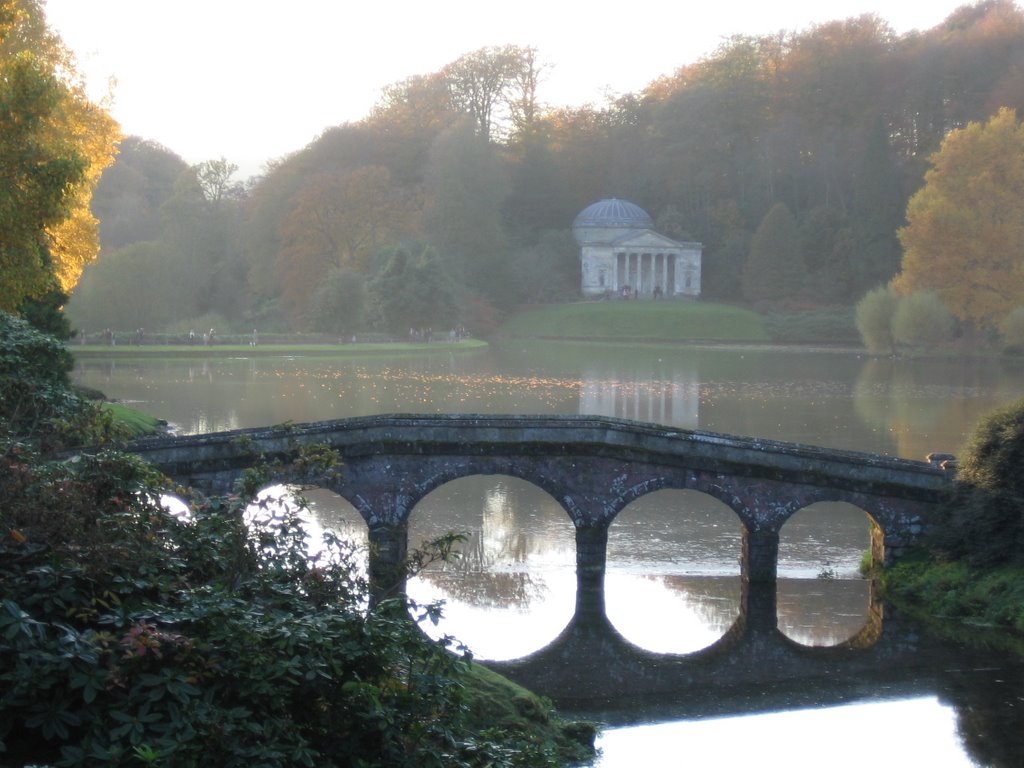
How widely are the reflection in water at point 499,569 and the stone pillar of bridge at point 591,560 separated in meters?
0.28

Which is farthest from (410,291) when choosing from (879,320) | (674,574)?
(674,574)

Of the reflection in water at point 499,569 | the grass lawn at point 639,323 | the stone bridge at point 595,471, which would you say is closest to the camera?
the reflection in water at point 499,569

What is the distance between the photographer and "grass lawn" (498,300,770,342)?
84.7 metres

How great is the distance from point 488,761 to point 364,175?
Answer: 77794mm

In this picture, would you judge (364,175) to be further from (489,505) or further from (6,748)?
(6,748)

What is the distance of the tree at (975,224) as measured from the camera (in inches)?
2544

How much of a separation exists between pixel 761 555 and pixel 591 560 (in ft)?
10.0

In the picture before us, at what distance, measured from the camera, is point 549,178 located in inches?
4156

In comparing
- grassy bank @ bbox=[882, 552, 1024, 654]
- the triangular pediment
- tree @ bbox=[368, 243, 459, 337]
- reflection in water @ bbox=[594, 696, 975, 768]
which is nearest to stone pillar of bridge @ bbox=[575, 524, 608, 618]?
grassy bank @ bbox=[882, 552, 1024, 654]

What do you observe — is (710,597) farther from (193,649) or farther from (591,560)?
(193,649)

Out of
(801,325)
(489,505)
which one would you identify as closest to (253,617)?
(489,505)

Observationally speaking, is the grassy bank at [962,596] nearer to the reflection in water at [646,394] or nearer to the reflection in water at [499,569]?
the reflection in water at [499,569]

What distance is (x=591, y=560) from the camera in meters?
23.0

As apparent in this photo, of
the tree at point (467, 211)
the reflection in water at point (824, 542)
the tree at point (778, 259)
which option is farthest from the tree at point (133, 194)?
the reflection in water at point (824, 542)
